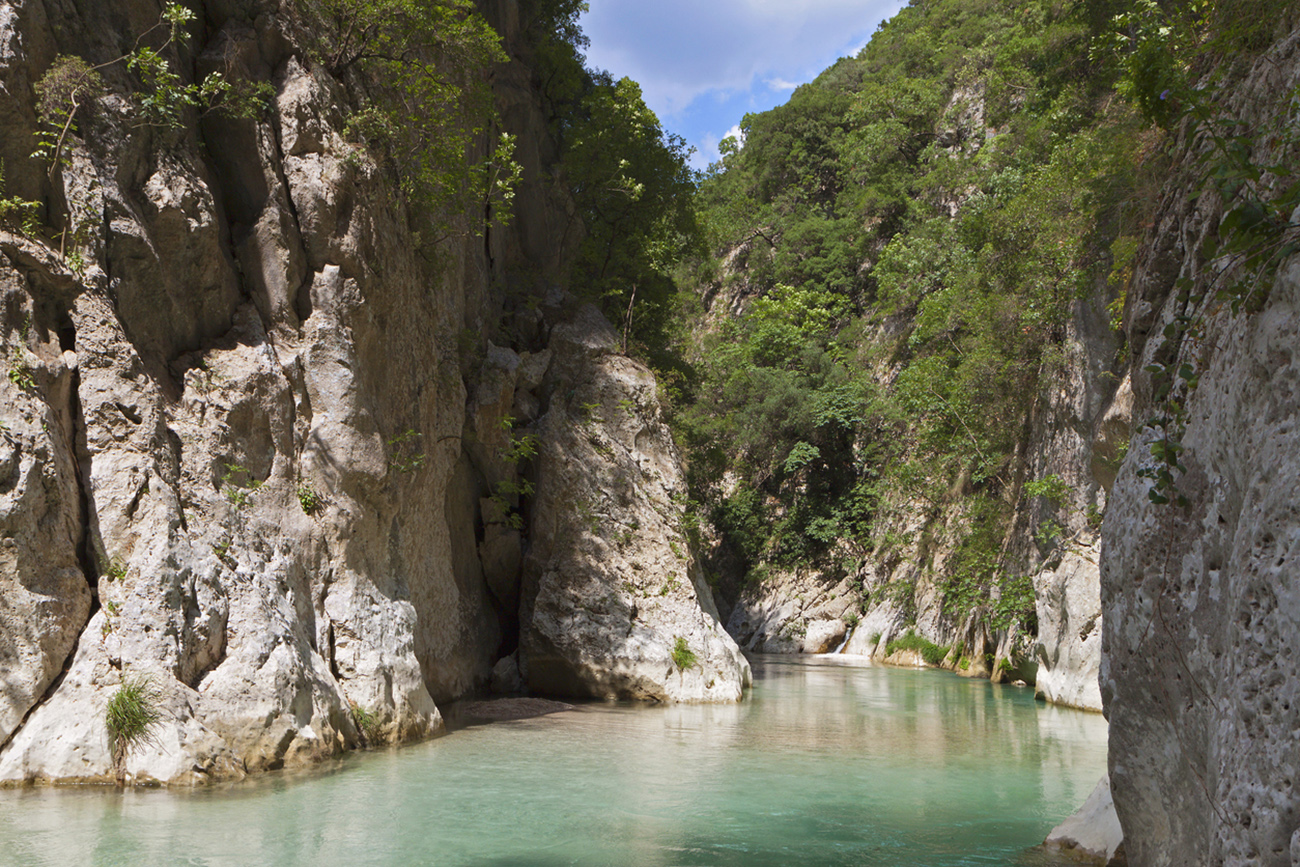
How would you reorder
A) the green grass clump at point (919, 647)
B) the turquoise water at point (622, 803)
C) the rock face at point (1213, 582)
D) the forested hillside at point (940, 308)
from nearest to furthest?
the rock face at point (1213, 582) → the turquoise water at point (622, 803) → the forested hillside at point (940, 308) → the green grass clump at point (919, 647)

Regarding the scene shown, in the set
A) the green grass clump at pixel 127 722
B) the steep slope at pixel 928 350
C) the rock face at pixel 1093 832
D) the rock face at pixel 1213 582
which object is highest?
the steep slope at pixel 928 350

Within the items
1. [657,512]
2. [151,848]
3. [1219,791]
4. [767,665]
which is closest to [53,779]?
[151,848]

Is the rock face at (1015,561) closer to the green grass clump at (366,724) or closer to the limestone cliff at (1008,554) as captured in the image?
the limestone cliff at (1008,554)

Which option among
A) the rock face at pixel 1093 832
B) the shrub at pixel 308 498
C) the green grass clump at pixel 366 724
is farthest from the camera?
the shrub at pixel 308 498

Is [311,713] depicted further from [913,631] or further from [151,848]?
[913,631]

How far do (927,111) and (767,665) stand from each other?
25895 mm

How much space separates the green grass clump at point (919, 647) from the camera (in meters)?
26.1

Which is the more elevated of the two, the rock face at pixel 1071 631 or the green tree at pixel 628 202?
the green tree at pixel 628 202

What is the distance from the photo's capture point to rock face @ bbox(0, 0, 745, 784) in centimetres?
857

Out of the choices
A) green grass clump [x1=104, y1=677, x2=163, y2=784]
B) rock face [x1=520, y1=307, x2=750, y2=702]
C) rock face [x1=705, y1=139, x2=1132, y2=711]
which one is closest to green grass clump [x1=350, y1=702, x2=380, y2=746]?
green grass clump [x1=104, y1=677, x2=163, y2=784]

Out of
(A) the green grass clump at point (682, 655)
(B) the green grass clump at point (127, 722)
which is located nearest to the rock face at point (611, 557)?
(A) the green grass clump at point (682, 655)

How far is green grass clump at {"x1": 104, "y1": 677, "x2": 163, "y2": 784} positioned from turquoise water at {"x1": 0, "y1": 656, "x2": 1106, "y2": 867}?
409mm

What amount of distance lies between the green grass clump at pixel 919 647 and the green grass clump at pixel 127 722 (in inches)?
860

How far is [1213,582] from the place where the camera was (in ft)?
13.6
